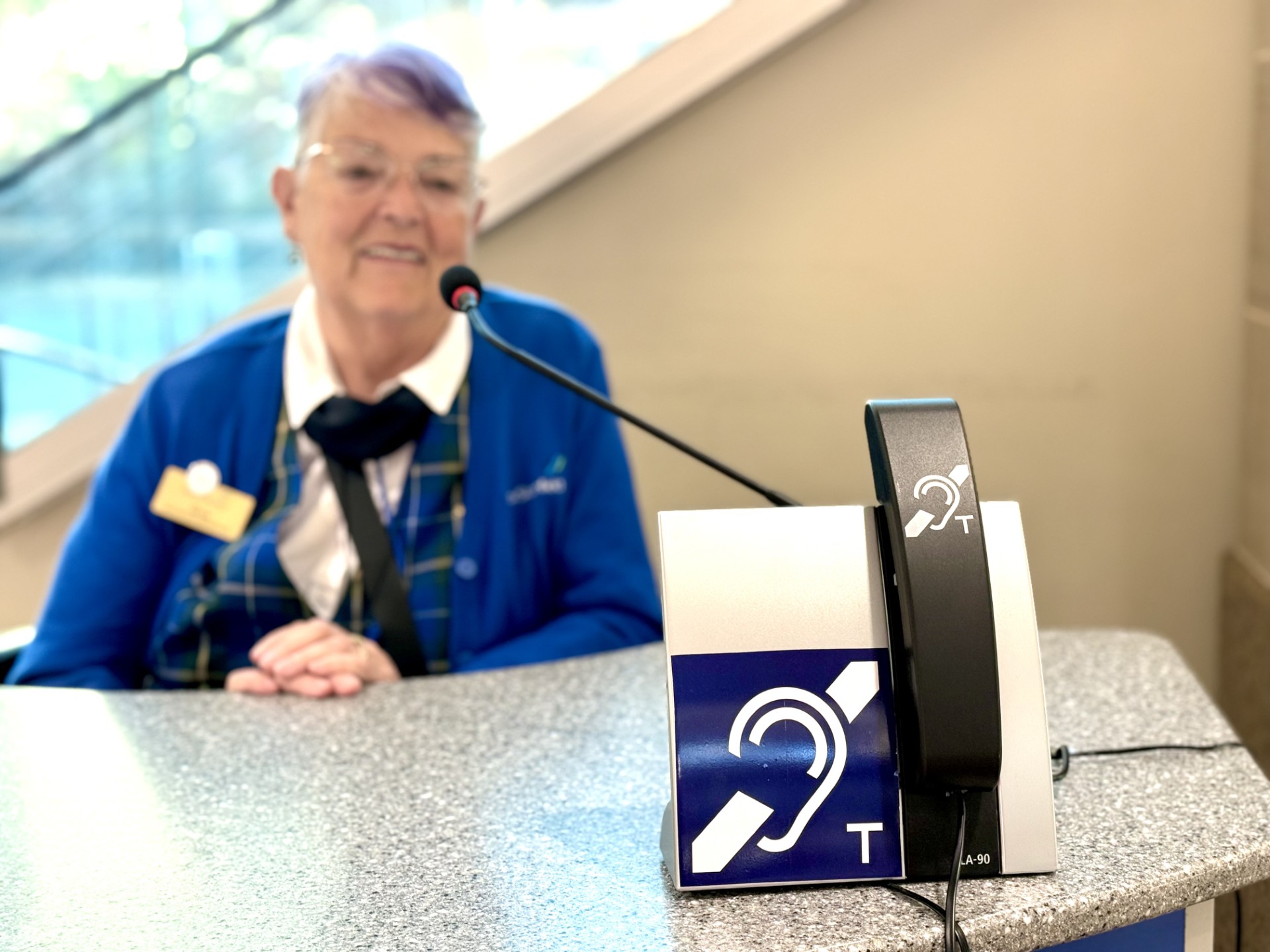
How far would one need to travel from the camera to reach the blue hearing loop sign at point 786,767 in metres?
0.82

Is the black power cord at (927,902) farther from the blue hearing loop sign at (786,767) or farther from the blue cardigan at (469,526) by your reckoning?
the blue cardigan at (469,526)

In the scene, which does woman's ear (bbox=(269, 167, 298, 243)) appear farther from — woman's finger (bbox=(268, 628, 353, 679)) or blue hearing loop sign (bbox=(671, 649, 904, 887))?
blue hearing loop sign (bbox=(671, 649, 904, 887))

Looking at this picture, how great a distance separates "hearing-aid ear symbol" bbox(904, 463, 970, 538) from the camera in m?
0.81

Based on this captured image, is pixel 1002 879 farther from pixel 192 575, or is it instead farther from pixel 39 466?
pixel 39 466

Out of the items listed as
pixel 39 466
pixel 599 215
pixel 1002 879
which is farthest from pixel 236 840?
pixel 39 466

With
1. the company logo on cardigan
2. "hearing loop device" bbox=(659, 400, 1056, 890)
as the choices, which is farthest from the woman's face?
"hearing loop device" bbox=(659, 400, 1056, 890)

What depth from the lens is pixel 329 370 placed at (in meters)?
1.75

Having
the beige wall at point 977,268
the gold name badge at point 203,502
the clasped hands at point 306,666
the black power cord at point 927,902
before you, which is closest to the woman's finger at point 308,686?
the clasped hands at point 306,666

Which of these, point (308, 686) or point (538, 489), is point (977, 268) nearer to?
point (538, 489)

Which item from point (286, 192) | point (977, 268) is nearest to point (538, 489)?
point (286, 192)

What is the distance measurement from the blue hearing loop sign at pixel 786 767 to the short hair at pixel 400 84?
3.62 feet

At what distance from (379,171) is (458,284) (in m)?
0.60

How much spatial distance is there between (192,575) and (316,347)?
1.16 feet

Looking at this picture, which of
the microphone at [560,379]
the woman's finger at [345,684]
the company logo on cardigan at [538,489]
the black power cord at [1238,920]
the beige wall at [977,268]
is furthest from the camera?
the beige wall at [977,268]
